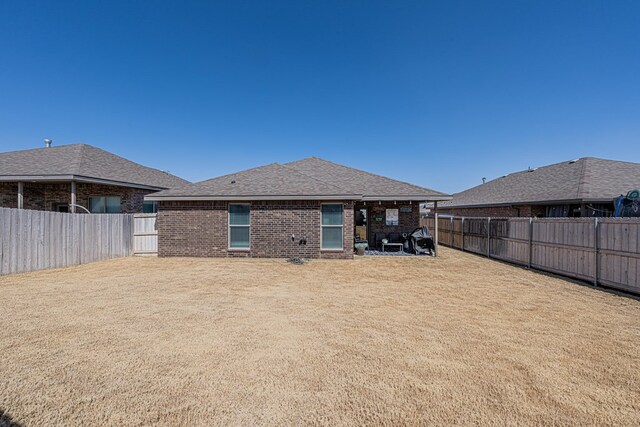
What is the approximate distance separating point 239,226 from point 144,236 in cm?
431

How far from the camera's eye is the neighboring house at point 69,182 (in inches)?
463

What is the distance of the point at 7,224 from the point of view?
7.72m

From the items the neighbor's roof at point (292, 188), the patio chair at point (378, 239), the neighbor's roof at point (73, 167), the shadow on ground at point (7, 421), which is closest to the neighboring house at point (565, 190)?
the neighbor's roof at point (292, 188)

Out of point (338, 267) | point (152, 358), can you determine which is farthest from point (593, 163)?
point (152, 358)

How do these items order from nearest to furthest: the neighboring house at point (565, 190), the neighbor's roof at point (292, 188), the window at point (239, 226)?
the neighbor's roof at point (292, 188), the window at point (239, 226), the neighboring house at point (565, 190)

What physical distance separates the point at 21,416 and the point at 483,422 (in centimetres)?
398

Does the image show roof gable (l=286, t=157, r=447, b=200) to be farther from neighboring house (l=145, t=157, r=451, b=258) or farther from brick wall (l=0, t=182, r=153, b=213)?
brick wall (l=0, t=182, r=153, b=213)

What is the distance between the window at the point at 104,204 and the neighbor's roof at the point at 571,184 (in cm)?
2145

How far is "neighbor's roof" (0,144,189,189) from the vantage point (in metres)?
11.6

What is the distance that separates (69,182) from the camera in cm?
1298

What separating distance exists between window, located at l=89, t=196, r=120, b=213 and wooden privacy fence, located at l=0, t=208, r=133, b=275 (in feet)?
10.3

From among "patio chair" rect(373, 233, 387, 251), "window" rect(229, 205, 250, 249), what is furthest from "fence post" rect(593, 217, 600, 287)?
"window" rect(229, 205, 250, 249)

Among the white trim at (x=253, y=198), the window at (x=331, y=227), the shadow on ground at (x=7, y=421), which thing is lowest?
the shadow on ground at (x=7, y=421)

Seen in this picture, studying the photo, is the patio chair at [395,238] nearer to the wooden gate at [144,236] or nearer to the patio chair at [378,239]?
the patio chair at [378,239]
